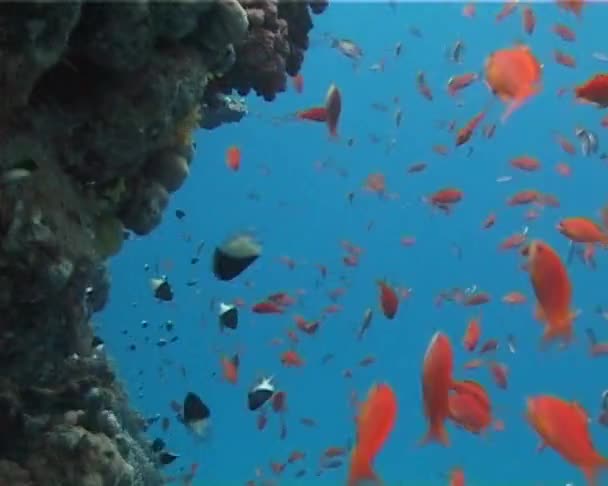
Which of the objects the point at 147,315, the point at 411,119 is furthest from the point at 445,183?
the point at 147,315

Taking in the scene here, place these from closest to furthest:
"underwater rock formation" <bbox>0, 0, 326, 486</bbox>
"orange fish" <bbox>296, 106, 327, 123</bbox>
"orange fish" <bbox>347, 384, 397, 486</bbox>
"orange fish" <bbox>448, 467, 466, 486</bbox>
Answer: "orange fish" <bbox>347, 384, 397, 486</bbox> → "underwater rock formation" <bbox>0, 0, 326, 486</bbox> → "orange fish" <bbox>448, 467, 466, 486</bbox> → "orange fish" <bbox>296, 106, 327, 123</bbox>

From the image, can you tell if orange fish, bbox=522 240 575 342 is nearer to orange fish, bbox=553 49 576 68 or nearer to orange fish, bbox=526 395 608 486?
orange fish, bbox=526 395 608 486

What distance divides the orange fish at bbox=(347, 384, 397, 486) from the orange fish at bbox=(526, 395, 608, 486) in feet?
2.17

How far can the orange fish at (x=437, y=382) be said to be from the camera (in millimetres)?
2928

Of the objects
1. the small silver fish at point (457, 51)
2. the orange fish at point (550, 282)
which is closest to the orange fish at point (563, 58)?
the small silver fish at point (457, 51)

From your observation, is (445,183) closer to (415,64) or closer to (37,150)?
(415,64)

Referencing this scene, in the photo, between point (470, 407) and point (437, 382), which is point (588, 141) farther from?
point (437, 382)

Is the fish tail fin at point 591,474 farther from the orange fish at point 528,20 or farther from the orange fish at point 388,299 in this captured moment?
the orange fish at point 528,20

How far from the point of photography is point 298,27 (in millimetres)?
6863

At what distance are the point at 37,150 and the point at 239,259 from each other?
4.80 feet

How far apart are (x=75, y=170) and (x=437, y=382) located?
276cm

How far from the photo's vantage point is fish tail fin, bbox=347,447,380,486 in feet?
9.75

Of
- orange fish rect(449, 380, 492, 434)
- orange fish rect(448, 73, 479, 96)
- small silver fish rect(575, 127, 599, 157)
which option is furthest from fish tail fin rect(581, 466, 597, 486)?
orange fish rect(448, 73, 479, 96)

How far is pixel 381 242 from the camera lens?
54.8 meters
